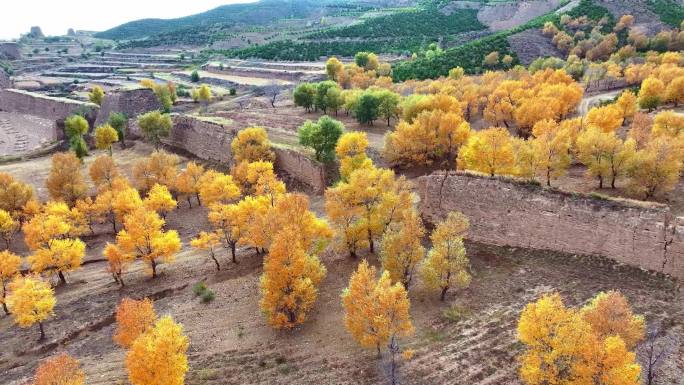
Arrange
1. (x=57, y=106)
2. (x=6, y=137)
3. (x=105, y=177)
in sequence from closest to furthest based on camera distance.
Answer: (x=105, y=177), (x=6, y=137), (x=57, y=106)

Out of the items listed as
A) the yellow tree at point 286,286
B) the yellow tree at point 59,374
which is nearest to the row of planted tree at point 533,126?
the yellow tree at point 286,286

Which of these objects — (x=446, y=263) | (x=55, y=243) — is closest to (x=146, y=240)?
(x=55, y=243)

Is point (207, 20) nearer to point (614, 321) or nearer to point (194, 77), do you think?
point (194, 77)

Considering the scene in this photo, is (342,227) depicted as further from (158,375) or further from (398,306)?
(158,375)

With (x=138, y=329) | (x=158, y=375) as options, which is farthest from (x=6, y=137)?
(x=158, y=375)

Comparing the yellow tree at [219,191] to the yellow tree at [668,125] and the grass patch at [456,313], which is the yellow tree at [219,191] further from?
the yellow tree at [668,125]
